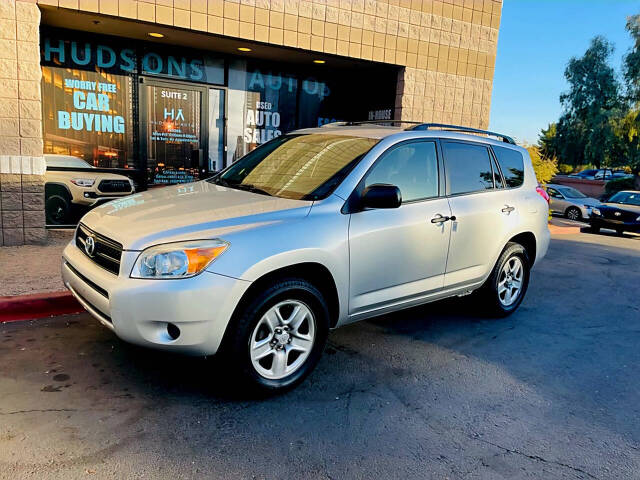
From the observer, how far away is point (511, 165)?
18.3 ft

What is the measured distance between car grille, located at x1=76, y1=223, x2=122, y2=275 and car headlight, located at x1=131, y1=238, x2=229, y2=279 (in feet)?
0.80

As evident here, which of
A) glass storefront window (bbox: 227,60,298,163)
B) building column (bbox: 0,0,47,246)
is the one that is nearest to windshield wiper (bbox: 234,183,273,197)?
building column (bbox: 0,0,47,246)

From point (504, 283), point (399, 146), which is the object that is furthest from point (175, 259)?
point (504, 283)

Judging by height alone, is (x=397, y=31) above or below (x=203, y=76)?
above

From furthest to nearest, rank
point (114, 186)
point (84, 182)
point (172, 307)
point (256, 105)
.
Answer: point (256, 105)
point (114, 186)
point (84, 182)
point (172, 307)

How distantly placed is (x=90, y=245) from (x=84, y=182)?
589cm

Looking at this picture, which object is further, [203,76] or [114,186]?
[203,76]

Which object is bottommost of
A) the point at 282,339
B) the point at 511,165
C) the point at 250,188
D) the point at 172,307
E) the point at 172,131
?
the point at 282,339

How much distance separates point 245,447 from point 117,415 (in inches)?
34.3

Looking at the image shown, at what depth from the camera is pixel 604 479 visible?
2871mm

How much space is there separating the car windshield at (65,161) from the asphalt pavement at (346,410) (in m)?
4.75

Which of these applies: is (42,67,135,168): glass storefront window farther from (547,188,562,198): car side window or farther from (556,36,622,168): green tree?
(556,36,622,168): green tree

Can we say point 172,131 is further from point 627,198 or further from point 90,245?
point 627,198

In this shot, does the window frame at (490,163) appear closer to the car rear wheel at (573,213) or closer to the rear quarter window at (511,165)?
the rear quarter window at (511,165)
